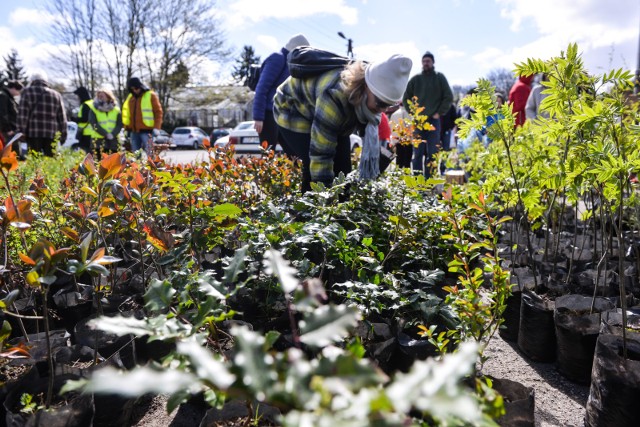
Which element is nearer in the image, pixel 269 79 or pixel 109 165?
pixel 109 165

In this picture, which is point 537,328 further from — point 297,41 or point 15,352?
point 297,41

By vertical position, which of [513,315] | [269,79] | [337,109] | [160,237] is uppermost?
[269,79]

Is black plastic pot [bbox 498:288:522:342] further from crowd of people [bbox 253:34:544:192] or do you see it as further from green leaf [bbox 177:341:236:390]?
green leaf [bbox 177:341:236:390]

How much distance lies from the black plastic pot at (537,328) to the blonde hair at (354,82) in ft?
4.95

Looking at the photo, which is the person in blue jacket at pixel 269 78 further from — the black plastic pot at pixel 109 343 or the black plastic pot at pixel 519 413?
the black plastic pot at pixel 519 413

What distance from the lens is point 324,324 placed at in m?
0.62

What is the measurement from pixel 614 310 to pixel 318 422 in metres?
1.83

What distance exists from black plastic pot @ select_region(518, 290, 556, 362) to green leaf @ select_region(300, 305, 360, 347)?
170cm

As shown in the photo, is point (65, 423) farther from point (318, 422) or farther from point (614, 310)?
point (614, 310)

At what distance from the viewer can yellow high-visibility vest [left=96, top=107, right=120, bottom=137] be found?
6621 millimetres

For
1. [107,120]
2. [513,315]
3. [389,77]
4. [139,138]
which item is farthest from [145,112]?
[513,315]

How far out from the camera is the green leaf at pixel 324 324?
594 millimetres

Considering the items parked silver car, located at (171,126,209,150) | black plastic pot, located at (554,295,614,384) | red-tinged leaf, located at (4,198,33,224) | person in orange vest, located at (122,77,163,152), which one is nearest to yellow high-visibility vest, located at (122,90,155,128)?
person in orange vest, located at (122,77,163,152)

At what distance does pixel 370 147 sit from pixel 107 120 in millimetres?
4867
